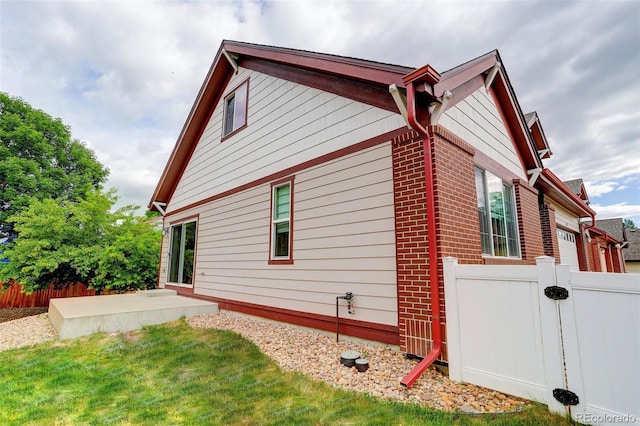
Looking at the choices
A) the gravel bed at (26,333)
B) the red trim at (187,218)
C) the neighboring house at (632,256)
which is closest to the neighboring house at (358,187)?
the red trim at (187,218)

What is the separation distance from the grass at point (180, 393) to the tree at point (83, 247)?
18.7ft

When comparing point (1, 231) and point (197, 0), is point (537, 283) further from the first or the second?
point (1, 231)

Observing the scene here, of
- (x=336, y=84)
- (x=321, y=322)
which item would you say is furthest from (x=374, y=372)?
(x=336, y=84)

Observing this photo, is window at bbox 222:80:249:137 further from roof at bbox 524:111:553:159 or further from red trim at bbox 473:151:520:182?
roof at bbox 524:111:553:159

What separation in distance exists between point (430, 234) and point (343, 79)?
302 centimetres

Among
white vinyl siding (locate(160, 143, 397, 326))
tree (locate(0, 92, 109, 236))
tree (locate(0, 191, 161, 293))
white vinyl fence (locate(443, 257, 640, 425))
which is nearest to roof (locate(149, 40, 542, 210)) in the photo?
white vinyl siding (locate(160, 143, 397, 326))

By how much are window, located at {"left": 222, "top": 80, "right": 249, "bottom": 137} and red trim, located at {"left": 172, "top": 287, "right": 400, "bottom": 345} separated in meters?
4.51

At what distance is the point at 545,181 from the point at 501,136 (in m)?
2.55

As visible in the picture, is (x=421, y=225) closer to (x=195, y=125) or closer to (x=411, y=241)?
(x=411, y=241)

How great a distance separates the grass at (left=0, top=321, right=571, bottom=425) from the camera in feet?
7.99

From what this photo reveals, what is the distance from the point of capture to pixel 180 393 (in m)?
3.02

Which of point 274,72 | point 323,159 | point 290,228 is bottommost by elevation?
point 290,228

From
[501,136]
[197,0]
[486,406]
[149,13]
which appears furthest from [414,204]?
[149,13]

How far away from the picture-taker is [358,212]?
177 inches
